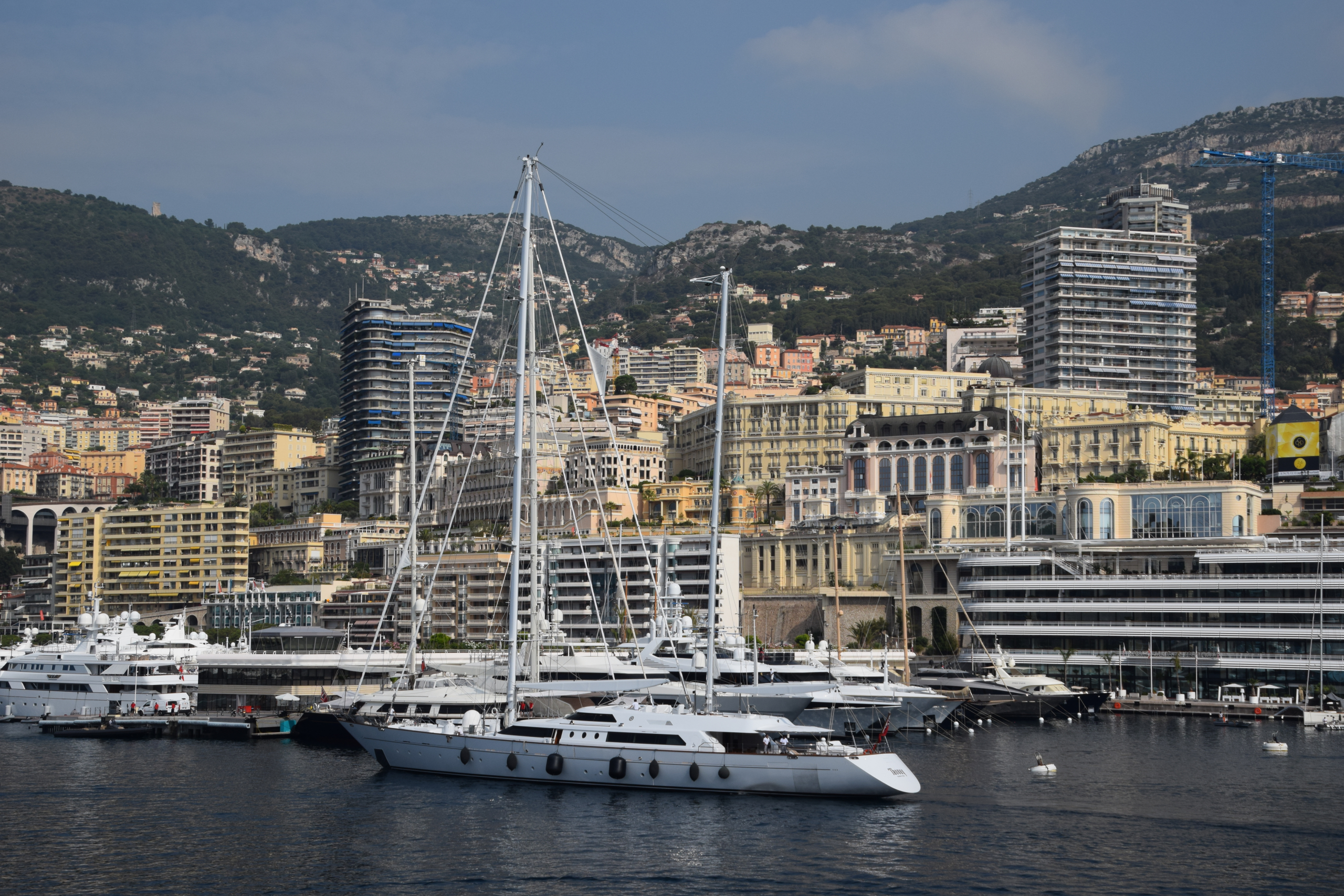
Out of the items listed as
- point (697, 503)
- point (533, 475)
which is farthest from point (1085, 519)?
point (533, 475)

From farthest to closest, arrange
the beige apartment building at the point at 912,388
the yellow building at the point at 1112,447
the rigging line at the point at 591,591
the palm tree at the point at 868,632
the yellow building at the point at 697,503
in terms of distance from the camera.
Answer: the beige apartment building at the point at 912,388 → the yellow building at the point at 697,503 → the yellow building at the point at 1112,447 → the palm tree at the point at 868,632 → the rigging line at the point at 591,591

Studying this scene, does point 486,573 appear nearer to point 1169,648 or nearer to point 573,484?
point 573,484

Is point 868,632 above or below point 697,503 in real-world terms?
below

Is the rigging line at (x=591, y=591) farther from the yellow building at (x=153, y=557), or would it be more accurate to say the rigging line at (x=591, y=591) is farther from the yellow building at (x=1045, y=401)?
the yellow building at (x=1045, y=401)

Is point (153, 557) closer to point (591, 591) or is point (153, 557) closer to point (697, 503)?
point (697, 503)

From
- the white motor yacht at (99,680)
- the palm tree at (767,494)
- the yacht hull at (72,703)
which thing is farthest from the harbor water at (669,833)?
the palm tree at (767,494)

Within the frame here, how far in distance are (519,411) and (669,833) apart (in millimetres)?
19186

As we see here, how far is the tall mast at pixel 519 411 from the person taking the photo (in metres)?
61.8

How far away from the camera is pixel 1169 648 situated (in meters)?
107

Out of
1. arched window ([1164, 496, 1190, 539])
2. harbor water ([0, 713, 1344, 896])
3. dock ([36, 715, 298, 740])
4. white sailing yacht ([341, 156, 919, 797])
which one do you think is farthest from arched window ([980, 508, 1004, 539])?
white sailing yacht ([341, 156, 919, 797])

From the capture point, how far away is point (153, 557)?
175 m

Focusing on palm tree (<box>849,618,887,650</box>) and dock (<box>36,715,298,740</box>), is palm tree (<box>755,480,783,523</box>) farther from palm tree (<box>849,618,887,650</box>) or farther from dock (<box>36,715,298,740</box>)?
dock (<box>36,715,298,740</box>)

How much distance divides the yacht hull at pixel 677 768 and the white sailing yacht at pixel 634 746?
0.14 feet

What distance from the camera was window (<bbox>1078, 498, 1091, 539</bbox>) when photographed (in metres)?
126
